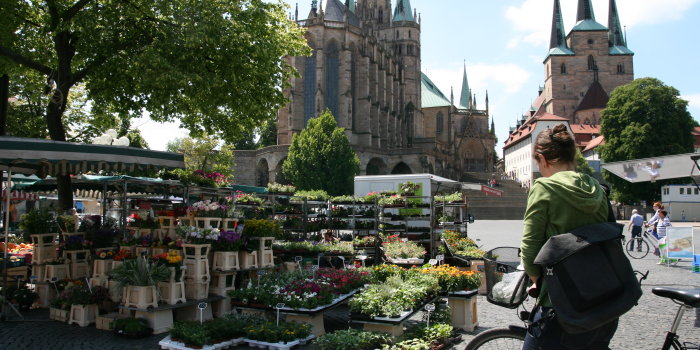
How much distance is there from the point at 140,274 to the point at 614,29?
9275 centimetres

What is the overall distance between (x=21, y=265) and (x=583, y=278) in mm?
10343

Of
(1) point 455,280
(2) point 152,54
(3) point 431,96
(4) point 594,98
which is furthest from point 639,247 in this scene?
(3) point 431,96

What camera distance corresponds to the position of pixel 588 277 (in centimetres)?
258

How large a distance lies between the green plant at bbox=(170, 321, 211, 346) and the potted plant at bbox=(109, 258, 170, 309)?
0.93 metres

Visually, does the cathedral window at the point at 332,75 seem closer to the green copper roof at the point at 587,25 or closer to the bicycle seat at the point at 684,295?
the green copper roof at the point at 587,25

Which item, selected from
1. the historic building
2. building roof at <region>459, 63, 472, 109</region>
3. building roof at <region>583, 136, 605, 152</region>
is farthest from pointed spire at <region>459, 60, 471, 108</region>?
building roof at <region>583, 136, 605, 152</region>

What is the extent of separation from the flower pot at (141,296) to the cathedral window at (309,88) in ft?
151

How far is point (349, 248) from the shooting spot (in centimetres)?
1198

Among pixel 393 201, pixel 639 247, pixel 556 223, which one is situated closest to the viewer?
pixel 556 223

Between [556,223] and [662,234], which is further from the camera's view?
[662,234]

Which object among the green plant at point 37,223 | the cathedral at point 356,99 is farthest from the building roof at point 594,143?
the green plant at point 37,223

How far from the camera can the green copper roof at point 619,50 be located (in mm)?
81500

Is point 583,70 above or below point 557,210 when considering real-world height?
above

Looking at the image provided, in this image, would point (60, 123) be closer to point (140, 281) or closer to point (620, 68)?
point (140, 281)
